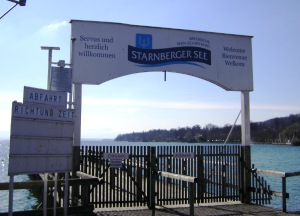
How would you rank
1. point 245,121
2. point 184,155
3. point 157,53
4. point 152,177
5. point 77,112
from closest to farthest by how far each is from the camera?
point 77,112 < point 152,177 < point 184,155 < point 157,53 < point 245,121

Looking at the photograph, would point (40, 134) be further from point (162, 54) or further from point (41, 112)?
point (162, 54)

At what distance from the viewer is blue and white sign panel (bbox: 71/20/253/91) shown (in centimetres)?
1198

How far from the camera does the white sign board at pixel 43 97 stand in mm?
7367

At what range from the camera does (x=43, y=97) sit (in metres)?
7.62

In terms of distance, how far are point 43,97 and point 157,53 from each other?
574cm

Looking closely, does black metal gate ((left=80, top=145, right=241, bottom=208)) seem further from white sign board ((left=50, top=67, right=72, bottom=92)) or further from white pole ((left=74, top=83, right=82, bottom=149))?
white sign board ((left=50, top=67, right=72, bottom=92))

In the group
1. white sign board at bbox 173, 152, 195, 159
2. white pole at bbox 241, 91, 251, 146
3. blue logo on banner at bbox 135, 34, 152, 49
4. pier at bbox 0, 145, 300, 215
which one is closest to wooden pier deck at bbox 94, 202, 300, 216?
pier at bbox 0, 145, 300, 215

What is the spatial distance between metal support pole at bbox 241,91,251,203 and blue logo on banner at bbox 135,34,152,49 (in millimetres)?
3536

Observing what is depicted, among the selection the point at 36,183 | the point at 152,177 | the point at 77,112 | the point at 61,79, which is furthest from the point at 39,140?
the point at 152,177

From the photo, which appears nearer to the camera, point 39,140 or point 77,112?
point 39,140

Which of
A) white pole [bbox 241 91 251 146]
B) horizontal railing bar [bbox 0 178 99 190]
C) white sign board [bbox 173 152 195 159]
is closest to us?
horizontal railing bar [bbox 0 178 99 190]

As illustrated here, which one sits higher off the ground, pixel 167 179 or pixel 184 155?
pixel 184 155

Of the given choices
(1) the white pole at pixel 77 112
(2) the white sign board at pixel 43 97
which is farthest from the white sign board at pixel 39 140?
(1) the white pole at pixel 77 112

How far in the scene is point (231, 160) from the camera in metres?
13.4
